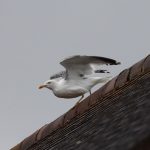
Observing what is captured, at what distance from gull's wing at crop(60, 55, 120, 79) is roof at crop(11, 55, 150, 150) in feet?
6.09

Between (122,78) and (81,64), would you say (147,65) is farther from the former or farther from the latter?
(81,64)

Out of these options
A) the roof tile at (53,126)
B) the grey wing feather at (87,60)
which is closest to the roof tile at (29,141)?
the roof tile at (53,126)

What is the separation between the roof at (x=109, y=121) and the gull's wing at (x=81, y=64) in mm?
1856

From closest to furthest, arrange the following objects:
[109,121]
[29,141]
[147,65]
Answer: [109,121] < [147,65] < [29,141]

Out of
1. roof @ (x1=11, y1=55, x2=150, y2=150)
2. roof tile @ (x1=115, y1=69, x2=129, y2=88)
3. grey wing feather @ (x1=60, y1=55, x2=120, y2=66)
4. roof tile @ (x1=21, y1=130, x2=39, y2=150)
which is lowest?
roof @ (x1=11, y1=55, x2=150, y2=150)

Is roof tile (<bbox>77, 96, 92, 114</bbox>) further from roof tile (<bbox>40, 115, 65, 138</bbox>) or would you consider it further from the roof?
roof tile (<bbox>40, 115, 65, 138</bbox>)

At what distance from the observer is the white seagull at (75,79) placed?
10.4m

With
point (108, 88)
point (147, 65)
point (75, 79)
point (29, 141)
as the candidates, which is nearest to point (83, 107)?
point (108, 88)

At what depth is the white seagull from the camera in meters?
10.4

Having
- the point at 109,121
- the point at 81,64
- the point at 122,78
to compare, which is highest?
the point at 81,64

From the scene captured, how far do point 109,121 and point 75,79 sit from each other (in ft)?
19.6

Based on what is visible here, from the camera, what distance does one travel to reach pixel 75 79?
1117 cm

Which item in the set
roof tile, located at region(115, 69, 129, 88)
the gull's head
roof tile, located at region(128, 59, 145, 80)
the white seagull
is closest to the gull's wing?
the white seagull

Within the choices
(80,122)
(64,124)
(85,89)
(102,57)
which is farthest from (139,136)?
(85,89)
